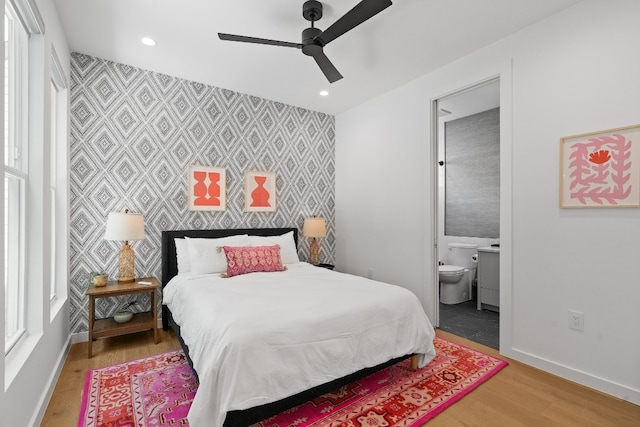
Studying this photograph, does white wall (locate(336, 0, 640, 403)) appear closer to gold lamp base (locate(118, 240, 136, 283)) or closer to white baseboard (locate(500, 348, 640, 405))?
white baseboard (locate(500, 348, 640, 405))

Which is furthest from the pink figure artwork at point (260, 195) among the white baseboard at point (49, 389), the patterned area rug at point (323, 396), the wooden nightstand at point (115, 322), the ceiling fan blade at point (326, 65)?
the white baseboard at point (49, 389)

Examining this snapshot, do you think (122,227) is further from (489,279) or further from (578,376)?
(489,279)

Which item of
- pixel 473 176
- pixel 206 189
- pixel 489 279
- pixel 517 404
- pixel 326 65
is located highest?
pixel 326 65

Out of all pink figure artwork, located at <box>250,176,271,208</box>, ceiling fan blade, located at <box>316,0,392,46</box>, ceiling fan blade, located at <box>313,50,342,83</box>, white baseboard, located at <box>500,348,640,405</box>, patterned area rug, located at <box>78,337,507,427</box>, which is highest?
ceiling fan blade, located at <box>316,0,392,46</box>

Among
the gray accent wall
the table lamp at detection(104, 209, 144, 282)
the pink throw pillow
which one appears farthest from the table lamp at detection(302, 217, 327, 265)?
the gray accent wall

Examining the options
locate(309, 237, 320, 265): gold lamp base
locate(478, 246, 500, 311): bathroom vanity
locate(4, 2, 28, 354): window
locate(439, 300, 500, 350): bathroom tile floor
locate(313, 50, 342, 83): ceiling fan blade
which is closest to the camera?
locate(4, 2, 28, 354): window

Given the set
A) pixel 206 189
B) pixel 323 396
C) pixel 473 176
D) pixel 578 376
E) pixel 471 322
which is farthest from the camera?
pixel 473 176

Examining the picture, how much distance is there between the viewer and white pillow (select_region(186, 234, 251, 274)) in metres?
3.33

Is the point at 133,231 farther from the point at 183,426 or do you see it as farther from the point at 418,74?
the point at 418,74

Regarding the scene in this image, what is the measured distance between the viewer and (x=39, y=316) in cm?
206

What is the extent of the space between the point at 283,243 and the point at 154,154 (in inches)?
69.3

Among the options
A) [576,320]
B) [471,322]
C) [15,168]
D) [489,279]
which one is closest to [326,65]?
[15,168]

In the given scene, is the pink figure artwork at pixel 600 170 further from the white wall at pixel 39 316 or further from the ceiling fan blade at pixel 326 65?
the white wall at pixel 39 316

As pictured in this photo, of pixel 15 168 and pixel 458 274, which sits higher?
pixel 15 168
